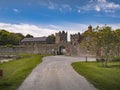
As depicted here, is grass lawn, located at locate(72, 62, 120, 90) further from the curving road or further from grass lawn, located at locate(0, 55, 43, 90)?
grass lawn, located at locate(0, 55, 43, 90)

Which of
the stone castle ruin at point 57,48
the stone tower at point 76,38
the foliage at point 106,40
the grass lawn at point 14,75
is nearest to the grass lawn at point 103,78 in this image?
the grass lawn at point 14,75

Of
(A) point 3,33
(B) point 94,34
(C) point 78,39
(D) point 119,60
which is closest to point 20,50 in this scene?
(C) point 78,39

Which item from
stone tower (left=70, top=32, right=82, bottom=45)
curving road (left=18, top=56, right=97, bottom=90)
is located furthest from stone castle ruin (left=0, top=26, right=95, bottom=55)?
curving road (left=18, top=56, right=97, bottom=90)

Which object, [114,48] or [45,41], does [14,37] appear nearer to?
[45,41]

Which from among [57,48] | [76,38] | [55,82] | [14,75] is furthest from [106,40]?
[57,48]

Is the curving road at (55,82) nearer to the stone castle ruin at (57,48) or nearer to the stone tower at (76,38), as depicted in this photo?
the stone castle ruin at (57,48)

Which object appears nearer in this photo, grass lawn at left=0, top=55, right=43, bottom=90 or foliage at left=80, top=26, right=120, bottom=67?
grass lawn at left=0, top=55, right=43, bottom=90

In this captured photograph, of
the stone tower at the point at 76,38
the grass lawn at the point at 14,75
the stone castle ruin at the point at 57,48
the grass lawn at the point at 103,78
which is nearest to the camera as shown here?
the grass lawn at the point at 103,78

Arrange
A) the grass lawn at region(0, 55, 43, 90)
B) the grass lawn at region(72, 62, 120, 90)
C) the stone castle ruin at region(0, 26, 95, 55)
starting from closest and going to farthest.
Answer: the grass lawn at region(72, 62, 120, 90)
the grass lawn at region(0, 55, 43, 90)
the stone castle ruin at region(0, 26, 95, 55)

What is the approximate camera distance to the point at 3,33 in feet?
453

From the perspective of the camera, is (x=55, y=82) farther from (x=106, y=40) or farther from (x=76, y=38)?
(x=76, y=38)

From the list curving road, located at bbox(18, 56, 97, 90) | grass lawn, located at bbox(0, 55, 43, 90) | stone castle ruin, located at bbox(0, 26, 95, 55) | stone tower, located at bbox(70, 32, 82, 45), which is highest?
stone tower, located at bbox(70, 32, 82, 45)

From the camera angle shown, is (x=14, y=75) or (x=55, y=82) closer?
(x=55, y=82)

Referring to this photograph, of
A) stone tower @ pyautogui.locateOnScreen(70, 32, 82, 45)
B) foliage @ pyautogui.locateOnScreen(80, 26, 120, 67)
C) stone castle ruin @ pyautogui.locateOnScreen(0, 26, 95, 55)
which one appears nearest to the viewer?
foliage @ pyautogui.locateOnScreen(80, 26, 120, 67)
